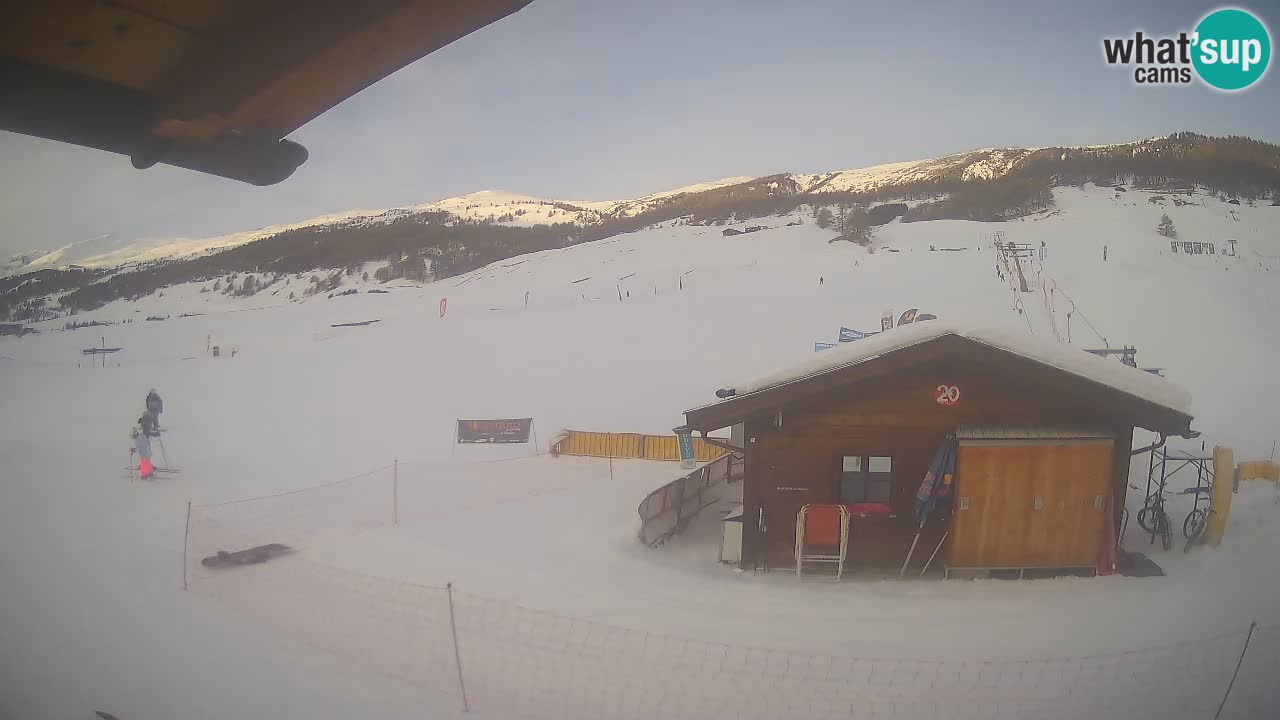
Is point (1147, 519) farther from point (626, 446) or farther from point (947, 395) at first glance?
point (626, 446)

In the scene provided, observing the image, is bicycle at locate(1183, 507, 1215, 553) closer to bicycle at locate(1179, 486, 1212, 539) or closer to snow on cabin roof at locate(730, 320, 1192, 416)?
bicycle at locate(1179, 486, 1212, 539)

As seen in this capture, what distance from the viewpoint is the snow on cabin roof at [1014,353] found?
888 cm

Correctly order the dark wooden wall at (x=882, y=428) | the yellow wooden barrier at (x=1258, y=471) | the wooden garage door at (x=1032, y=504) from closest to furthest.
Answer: the wooden garage door at (x=1032, y=504) < the dark wooden wall at (x=882, y=428) < the yellow wooden barrier at (x=1258, y=471)

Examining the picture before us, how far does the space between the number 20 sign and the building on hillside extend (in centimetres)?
2

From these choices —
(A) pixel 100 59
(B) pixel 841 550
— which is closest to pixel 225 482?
(B) pixel 841 550

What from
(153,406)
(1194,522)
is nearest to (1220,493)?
(1194,522)

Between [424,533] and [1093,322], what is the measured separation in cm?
2461

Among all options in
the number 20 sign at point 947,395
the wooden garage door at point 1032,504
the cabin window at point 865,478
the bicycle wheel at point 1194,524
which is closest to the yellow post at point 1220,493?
the bicycle wheel at point 1194,524

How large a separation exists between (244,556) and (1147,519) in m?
12.7

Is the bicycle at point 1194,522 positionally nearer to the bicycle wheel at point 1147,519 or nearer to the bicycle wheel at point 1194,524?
the bicycle wheel at point 1194,524


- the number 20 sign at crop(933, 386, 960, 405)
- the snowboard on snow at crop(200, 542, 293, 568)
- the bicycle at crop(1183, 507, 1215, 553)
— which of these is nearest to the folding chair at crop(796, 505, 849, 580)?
the number 20 sign at crop(933, 386, 960, 405)

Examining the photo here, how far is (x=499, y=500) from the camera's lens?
13.7 m

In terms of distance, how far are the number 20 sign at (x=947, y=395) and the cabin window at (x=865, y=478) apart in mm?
975

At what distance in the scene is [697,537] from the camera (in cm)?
1155
